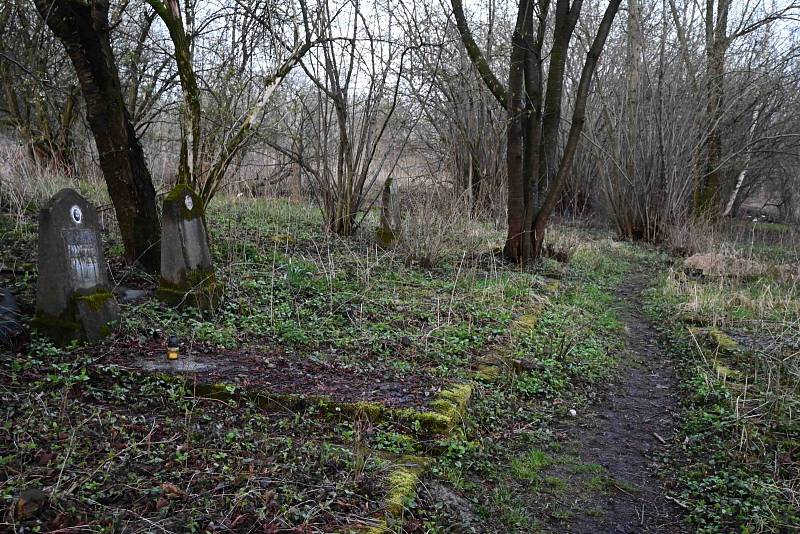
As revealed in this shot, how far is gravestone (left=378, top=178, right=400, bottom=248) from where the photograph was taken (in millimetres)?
9547

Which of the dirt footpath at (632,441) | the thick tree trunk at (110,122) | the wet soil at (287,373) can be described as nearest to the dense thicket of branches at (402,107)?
the thick tree trunk at (110,122)

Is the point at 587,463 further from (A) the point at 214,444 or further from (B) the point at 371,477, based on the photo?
(A) the point at 214,444

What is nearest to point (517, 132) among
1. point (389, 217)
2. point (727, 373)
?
point (389, 217)

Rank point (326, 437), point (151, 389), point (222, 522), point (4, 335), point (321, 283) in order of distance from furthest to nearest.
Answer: point (321, 283) < point (4, 335) < point (151, 389) < point (326, 437) < point (222, 522)

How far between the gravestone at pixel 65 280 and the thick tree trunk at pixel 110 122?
1462 millimetres

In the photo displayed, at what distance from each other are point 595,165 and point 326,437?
1710 cm

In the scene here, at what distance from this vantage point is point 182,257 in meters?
5.81

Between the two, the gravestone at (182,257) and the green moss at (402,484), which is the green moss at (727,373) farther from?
the gravestone at (182,257)

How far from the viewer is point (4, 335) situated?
4633 millimetres

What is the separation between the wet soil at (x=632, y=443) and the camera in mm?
3596

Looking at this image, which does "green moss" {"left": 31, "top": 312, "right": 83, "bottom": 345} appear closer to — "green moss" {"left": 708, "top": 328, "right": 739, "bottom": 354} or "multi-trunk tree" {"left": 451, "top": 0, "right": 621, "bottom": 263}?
"green moss" {"left": 708, "top": 328, "right": 739, "bottom": 354}

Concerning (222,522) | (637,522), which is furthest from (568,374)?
(222,522)

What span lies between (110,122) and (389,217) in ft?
14.4

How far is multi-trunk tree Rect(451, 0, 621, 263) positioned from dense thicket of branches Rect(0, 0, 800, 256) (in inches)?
1.3
